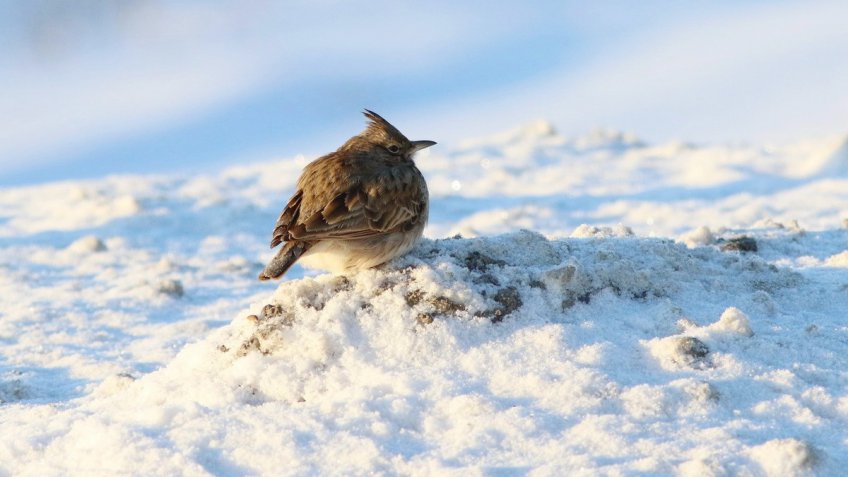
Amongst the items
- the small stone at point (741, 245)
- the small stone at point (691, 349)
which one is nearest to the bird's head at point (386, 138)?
the small stone at point (691, 349)

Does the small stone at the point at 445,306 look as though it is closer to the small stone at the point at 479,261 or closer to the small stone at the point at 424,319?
the small stone at the point at 424,319

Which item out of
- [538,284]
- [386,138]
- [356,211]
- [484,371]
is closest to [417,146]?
[386,138]

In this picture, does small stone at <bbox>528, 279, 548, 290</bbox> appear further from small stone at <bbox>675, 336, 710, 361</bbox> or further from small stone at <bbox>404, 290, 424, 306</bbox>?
small stone at <bbox>675, 336, 710, 361</bbox>

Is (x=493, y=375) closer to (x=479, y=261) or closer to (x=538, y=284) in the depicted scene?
(x=538, y=284)

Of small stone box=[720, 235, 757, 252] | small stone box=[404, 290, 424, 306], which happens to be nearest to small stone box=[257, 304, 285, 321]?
small stone box=[404, 290, 424, 306]

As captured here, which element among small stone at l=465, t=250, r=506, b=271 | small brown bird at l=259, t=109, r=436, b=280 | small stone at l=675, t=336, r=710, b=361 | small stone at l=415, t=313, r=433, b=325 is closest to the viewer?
small stone at l=675, t=336, r=710, b=361
